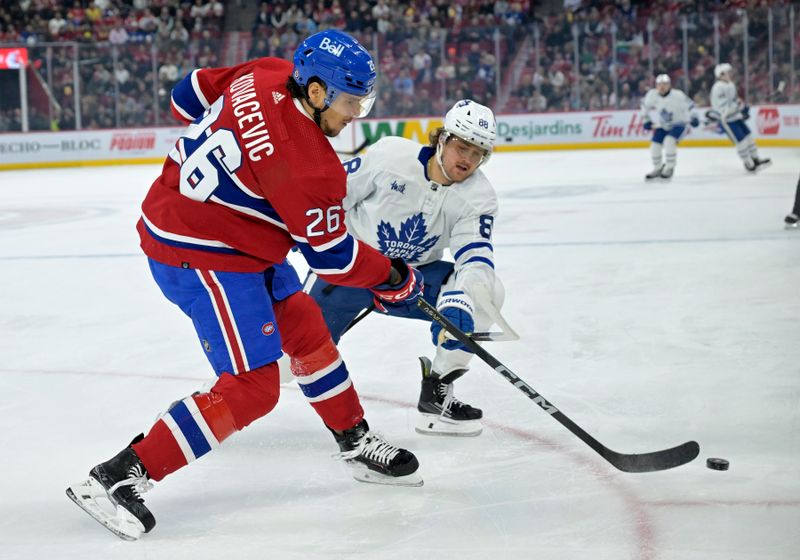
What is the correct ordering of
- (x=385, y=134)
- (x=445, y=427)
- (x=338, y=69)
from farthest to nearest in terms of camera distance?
(x=385, y=134) → (x=445, y=427) → (x=338, y=69)

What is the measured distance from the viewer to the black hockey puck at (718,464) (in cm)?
256

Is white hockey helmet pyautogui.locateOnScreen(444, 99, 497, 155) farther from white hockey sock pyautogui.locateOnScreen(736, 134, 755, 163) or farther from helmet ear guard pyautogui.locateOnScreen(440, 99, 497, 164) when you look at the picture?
white hockey sock pyautogui.locateOnScreen(736, 134, 755, 163)

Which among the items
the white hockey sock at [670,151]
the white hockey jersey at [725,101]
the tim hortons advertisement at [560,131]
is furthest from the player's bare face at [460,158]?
the tim hortons advertisement at [560,131]

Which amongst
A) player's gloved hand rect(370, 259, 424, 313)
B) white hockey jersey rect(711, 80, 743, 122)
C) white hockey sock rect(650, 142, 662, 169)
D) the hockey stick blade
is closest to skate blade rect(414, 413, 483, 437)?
the hockey stick blade

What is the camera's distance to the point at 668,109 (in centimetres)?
1057

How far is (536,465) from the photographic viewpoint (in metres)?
2.63

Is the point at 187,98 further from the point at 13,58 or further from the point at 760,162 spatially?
the point at 13,58

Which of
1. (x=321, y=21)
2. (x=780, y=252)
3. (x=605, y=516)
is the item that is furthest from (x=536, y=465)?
(x=321, y=21)

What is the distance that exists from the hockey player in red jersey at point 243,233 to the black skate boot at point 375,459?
348 millimetres

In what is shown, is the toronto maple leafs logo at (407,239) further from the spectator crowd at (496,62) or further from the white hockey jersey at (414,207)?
the spectator crowd at (496,62)

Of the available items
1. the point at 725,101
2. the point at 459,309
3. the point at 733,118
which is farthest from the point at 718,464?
the point at 725,101

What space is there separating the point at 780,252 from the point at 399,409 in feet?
11.0

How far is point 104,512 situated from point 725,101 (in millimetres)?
9605

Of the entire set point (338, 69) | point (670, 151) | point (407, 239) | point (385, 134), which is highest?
point (338, 69)
